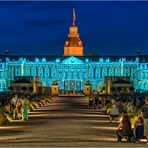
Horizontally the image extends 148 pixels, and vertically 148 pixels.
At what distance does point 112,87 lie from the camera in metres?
115

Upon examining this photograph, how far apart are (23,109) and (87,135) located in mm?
13398

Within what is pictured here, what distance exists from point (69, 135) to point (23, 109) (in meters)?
13.5

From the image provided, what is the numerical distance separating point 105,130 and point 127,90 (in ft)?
281

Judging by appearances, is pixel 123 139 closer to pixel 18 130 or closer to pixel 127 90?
pixel 18 130

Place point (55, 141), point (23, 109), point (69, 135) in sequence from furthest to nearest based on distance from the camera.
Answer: point (23, 109) < point (69, 135) < point (55, 141)

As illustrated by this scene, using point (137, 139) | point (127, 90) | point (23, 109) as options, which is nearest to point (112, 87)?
point (127, 90)

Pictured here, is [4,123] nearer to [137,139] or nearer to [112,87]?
[137,139]

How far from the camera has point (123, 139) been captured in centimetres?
2692

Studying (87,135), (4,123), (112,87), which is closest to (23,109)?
(4,123)

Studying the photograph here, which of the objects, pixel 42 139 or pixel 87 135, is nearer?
pixel 42 139

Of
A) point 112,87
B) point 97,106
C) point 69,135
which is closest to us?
point 69,135

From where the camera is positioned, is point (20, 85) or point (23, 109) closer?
point (23, 109)

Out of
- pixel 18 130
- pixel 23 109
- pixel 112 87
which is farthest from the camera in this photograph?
pixel 112 87

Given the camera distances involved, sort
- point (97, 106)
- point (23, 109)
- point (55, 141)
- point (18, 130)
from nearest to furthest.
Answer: point (55, 141), point (18, 130), point (23, 109), point (97, 106)
